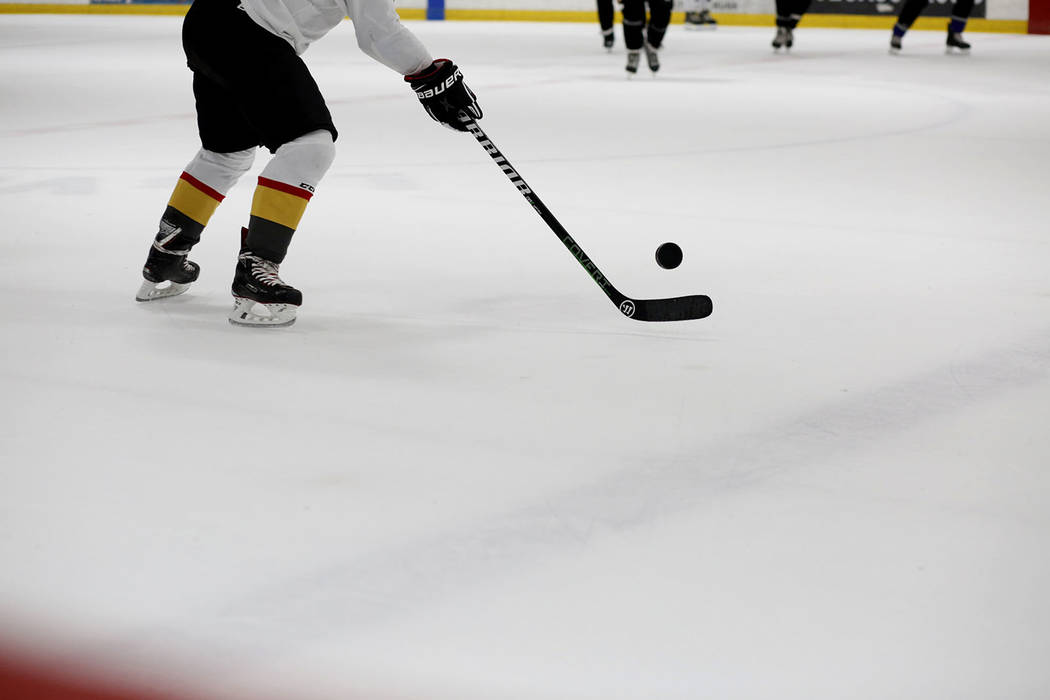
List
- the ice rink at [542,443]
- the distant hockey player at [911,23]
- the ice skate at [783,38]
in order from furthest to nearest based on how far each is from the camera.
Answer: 1. the ice skate at [783,38]
2. the distant hockey player at [911,23]
3. the ice rink at [542,443]

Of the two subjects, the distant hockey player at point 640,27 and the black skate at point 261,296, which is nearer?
the black skate at point 261,296

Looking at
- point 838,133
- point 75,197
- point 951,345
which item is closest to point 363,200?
point 75,197

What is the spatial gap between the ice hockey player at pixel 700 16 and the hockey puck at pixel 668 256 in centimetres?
1021

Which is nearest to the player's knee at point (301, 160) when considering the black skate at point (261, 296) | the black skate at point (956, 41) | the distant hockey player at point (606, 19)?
the black skate at point (261, 296)

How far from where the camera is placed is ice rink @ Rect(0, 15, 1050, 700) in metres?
1.17

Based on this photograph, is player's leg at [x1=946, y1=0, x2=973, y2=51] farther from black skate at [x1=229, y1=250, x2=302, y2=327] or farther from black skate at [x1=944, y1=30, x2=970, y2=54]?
black skate at [x1=229, y1=250, x2=302, y2=327]

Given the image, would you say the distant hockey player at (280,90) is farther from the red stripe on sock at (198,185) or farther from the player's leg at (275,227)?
the red stripe on sock at (198,185)

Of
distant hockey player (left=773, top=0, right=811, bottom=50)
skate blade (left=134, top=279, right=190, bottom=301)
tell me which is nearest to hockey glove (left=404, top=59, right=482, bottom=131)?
skate blade (left=134, top=279, right=190, bottom=301)

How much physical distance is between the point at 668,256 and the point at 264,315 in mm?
728

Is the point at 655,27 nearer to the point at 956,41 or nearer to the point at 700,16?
the point at 956,41

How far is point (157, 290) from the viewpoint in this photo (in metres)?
2.51

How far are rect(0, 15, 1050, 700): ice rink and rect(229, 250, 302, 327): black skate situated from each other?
0.06 meters

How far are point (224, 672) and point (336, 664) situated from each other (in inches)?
3.7

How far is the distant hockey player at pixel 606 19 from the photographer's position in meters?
9.21
